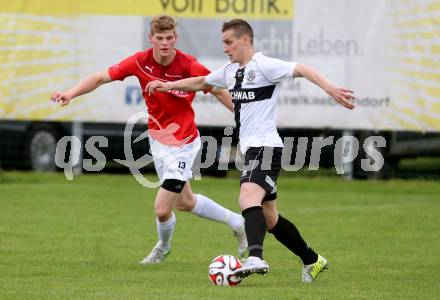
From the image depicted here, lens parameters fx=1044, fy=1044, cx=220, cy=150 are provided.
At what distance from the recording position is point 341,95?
718 cm

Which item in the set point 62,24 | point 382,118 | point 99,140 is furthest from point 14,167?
point 382,118

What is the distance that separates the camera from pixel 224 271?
24.8 feet

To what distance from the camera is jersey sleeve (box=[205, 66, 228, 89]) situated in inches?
317

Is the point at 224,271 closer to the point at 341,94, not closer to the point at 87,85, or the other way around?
the point at 341,94

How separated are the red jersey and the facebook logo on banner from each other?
24.8 feet

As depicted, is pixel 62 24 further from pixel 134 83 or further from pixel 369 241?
pixel 369 241

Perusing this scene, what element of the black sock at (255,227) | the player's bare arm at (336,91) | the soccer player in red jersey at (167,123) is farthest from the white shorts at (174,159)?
the player's bare arm at (336,91)

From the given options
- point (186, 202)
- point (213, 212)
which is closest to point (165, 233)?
point (186, 202)

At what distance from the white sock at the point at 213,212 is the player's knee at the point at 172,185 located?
0.52m

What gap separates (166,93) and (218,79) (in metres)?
1.18

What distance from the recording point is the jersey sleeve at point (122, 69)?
9148 millimetres

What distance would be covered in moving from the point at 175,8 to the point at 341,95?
384 inches

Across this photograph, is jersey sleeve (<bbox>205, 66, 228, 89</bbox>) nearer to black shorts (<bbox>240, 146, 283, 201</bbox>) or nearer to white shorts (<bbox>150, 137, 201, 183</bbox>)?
black shorts (<bbox>240, 146, 283, 201</bbox>)

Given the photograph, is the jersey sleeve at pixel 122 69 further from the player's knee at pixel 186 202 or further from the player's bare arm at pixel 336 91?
the player's bare arm at pixel 336 91
